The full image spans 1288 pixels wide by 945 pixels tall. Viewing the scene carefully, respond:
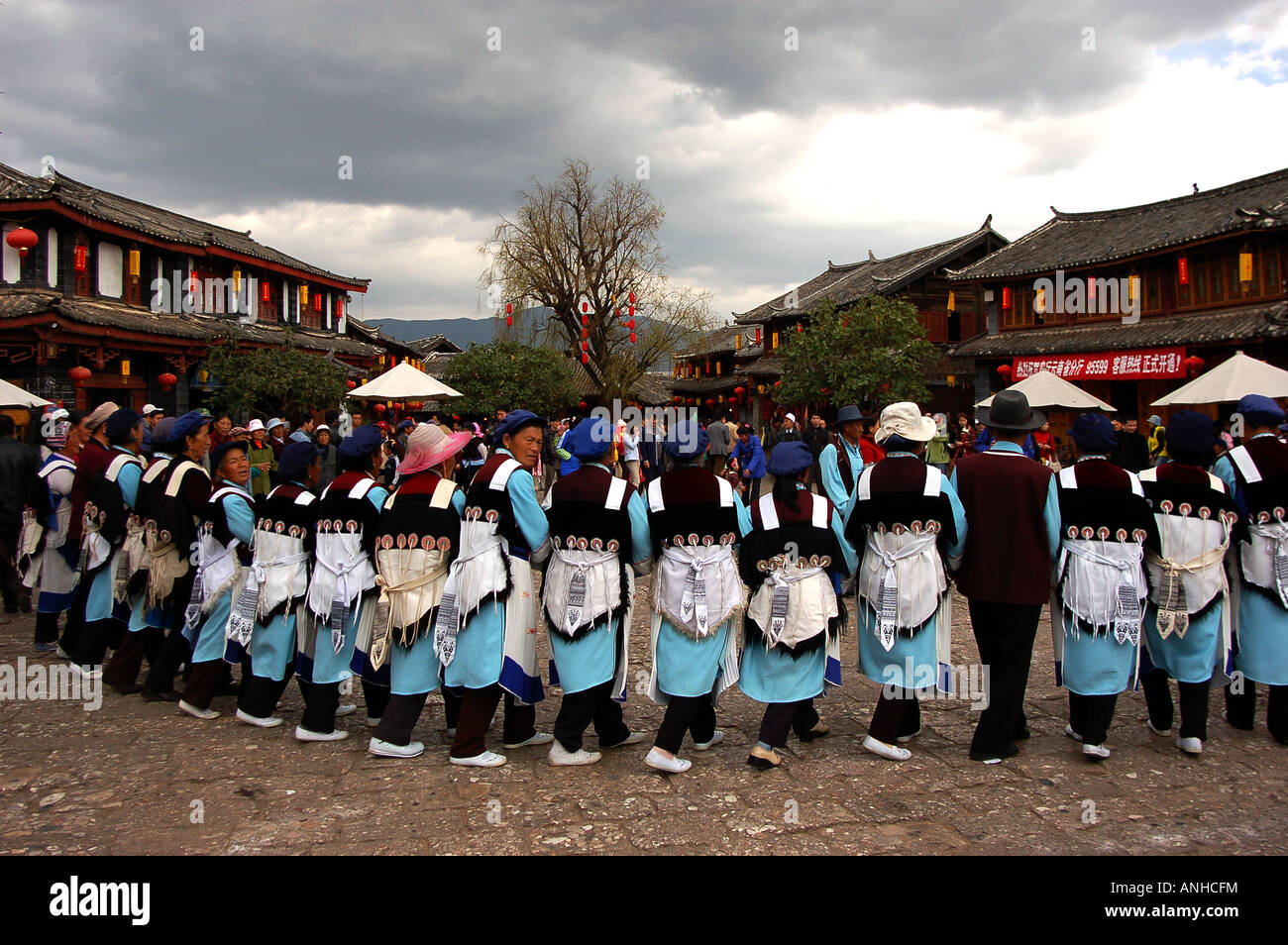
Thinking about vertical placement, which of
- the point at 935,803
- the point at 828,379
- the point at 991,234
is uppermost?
the point at 991,234

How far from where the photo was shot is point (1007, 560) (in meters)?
4.34

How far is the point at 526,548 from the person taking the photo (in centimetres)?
444

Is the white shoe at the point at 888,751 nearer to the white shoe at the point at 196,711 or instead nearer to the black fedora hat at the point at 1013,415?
the black fedora hat at the point at 1013,415

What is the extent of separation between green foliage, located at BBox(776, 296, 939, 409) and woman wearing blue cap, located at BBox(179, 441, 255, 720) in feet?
53.6

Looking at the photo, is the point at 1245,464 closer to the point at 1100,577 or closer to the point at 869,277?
the point at 1100,577

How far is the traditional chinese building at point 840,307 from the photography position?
30.0 meters

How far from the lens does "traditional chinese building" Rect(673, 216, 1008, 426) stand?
98.4 ft

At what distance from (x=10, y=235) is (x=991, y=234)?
2877 centimetres

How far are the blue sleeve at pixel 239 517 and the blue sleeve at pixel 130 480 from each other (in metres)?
1.11

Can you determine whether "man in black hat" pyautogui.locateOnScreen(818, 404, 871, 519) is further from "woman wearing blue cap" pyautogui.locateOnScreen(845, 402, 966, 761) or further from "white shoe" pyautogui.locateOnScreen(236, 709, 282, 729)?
"white shoe" pyautogui.locateOnScreen(236, 709, 282, 729)

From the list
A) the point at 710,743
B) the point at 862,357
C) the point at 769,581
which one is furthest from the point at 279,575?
the point at 862,357

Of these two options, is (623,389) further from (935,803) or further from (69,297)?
(935,803)

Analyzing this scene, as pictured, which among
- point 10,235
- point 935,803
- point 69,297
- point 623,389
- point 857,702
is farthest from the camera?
point 623,389

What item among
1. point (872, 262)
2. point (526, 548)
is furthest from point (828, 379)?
point (872, 262)
